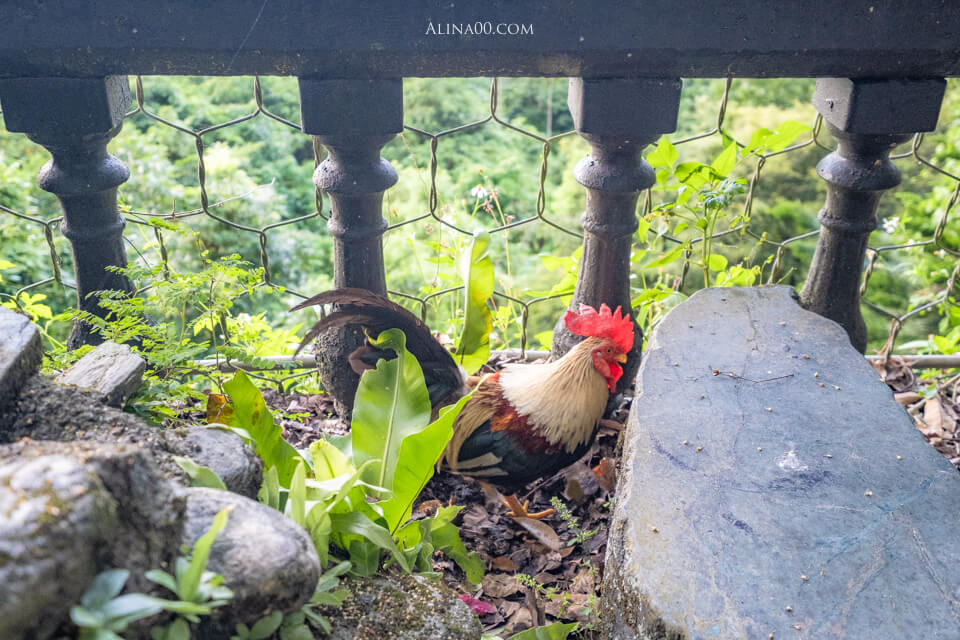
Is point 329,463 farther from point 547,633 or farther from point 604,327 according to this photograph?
point 604,327

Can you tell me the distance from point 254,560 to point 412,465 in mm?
532

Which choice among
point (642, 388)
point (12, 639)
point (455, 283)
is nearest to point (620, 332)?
point (642, 388)

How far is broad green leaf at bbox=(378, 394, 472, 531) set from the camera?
144 cm

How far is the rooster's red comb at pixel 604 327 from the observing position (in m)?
1.97

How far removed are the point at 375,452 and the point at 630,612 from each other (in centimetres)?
57

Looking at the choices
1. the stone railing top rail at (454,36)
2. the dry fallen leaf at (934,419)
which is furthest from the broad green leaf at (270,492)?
the dry fallen leaf at (934,419)

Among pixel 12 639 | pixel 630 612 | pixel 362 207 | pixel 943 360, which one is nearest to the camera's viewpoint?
pixel 12 639

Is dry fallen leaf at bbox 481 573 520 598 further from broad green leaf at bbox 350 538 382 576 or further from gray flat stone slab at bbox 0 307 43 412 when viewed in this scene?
gray flat stone slab at bbox 0 307 43 412

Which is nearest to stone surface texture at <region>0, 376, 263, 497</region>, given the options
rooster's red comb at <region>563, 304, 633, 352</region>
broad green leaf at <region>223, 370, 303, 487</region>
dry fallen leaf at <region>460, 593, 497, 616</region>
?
broad green leaf at <region>223, 370, 303, 487</region>

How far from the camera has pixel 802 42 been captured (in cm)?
169

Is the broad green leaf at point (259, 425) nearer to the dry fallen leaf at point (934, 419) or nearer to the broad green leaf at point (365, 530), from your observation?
the broad green leaf at point (365, 530)

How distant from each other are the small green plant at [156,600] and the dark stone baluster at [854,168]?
172 centimetres

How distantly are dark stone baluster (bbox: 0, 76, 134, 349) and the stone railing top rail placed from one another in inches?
2.0

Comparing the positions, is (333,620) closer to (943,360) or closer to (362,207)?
(362,207)
